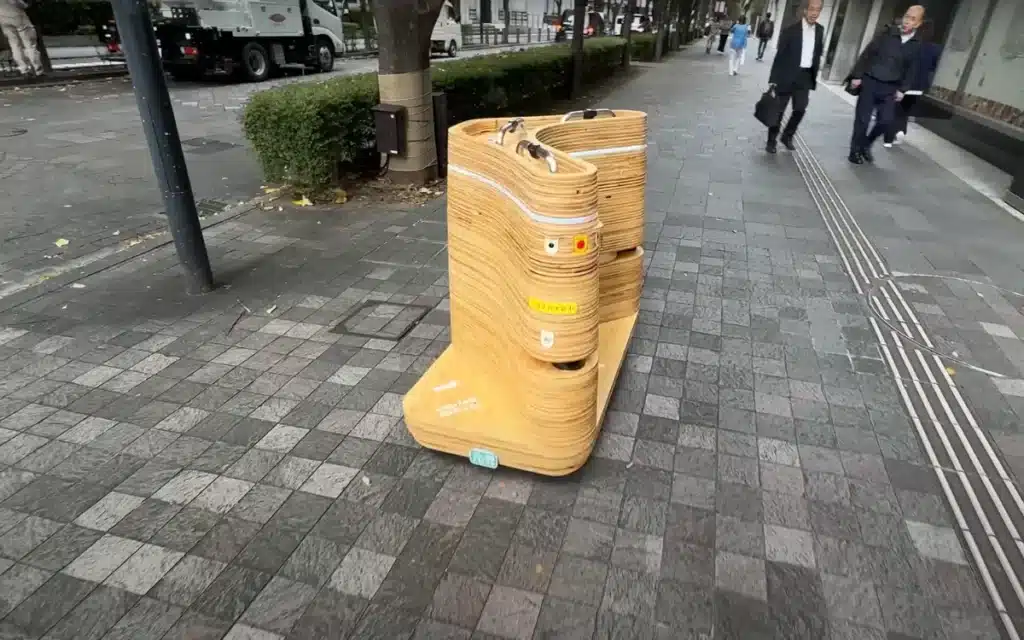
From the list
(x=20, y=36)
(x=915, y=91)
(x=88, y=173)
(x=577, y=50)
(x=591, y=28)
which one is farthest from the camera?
(x=591, y=28)

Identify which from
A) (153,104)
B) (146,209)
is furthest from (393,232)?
(146,209)

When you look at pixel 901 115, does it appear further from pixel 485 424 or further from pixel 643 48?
pixel 643 48

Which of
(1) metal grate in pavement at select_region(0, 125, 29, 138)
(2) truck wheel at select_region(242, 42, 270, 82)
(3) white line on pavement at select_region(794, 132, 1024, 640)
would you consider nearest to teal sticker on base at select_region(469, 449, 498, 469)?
(3) white line on pavement at select_region(794, 132, 1024, 640)

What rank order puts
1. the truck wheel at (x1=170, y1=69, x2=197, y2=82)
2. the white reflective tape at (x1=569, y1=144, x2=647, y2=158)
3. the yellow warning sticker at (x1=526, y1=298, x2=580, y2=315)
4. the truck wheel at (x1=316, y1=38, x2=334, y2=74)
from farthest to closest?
the truck wheel at (x1=316, y1=38, x2=334, y2=74)
the truck wheel at (x1=170, y1=69, x2=197, y2=82)
the white reflective tape at (x1=569, y1=144, x2=647, y2=158)
the yellow warning sticker at (x1=526, y1=298, x2=580, y2=315)

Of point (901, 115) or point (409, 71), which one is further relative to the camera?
point (901, 115)

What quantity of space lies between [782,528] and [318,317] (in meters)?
3.12

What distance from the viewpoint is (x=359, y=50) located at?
28.1 meters

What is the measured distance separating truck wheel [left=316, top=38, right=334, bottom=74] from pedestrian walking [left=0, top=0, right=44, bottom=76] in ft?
23.5

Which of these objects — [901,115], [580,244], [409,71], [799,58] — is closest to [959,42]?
[901,115]

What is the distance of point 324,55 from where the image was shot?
764 inches

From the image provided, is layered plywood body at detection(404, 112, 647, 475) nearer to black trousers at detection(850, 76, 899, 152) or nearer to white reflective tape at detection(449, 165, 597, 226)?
white reflective tape at detection(449, 165, 597, 226)

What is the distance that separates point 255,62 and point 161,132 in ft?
49.7

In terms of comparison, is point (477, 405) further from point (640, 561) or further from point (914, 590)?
point (914, 590)

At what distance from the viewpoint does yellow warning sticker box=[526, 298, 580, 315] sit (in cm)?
233
